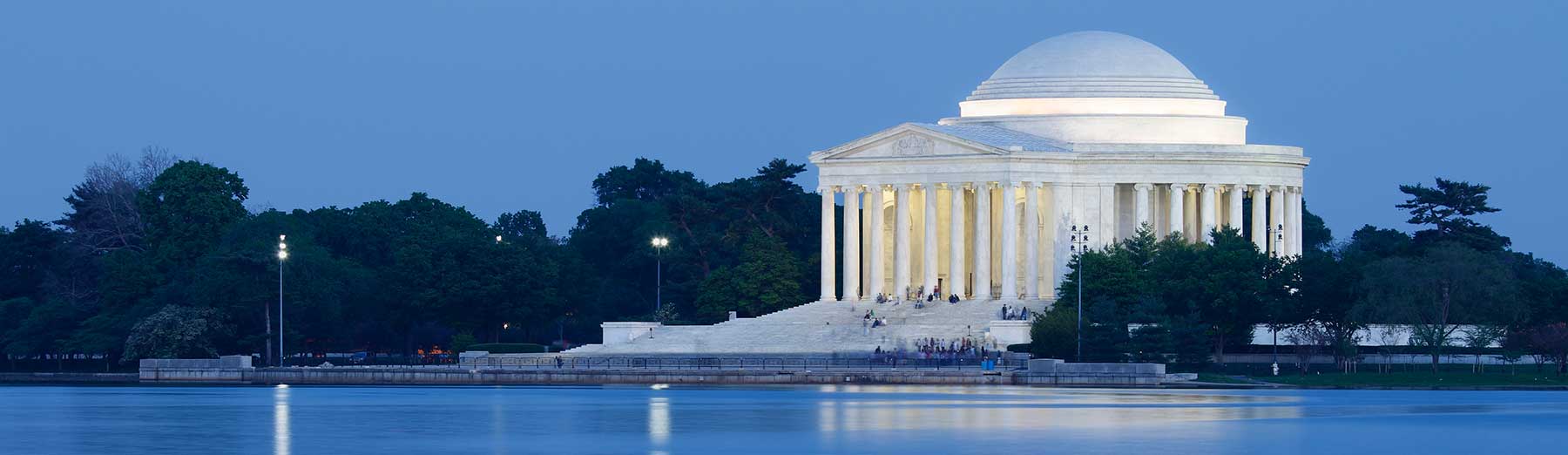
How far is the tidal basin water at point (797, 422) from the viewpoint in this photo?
2916 inches

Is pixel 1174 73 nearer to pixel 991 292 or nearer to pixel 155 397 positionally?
pixel 991 292

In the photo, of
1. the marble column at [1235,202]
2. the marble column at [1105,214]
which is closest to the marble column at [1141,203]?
the marble column at [1105,214]

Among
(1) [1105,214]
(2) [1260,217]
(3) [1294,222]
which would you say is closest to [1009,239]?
(1) [1105,214]

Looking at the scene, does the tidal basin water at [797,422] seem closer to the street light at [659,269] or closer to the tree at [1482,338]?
the tree at [1482,338]

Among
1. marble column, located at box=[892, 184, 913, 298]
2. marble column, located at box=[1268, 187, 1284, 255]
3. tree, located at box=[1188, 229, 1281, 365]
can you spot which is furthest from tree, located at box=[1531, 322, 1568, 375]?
marble column, located at box=[892, 184, 913, 298]

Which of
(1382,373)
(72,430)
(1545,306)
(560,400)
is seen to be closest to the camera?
(72,430)

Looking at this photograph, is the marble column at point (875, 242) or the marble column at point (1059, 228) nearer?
the marble column at point (1059, 228)

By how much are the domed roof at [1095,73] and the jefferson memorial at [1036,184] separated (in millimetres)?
96

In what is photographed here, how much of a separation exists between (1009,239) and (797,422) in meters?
73.1

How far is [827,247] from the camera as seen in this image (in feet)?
538

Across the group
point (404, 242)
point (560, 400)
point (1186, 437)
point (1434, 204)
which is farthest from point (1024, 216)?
point (1186, 437)

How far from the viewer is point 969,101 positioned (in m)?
167

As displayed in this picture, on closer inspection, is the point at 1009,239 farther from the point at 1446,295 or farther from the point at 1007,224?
the point at 1446,295

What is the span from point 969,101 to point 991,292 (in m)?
12.5
